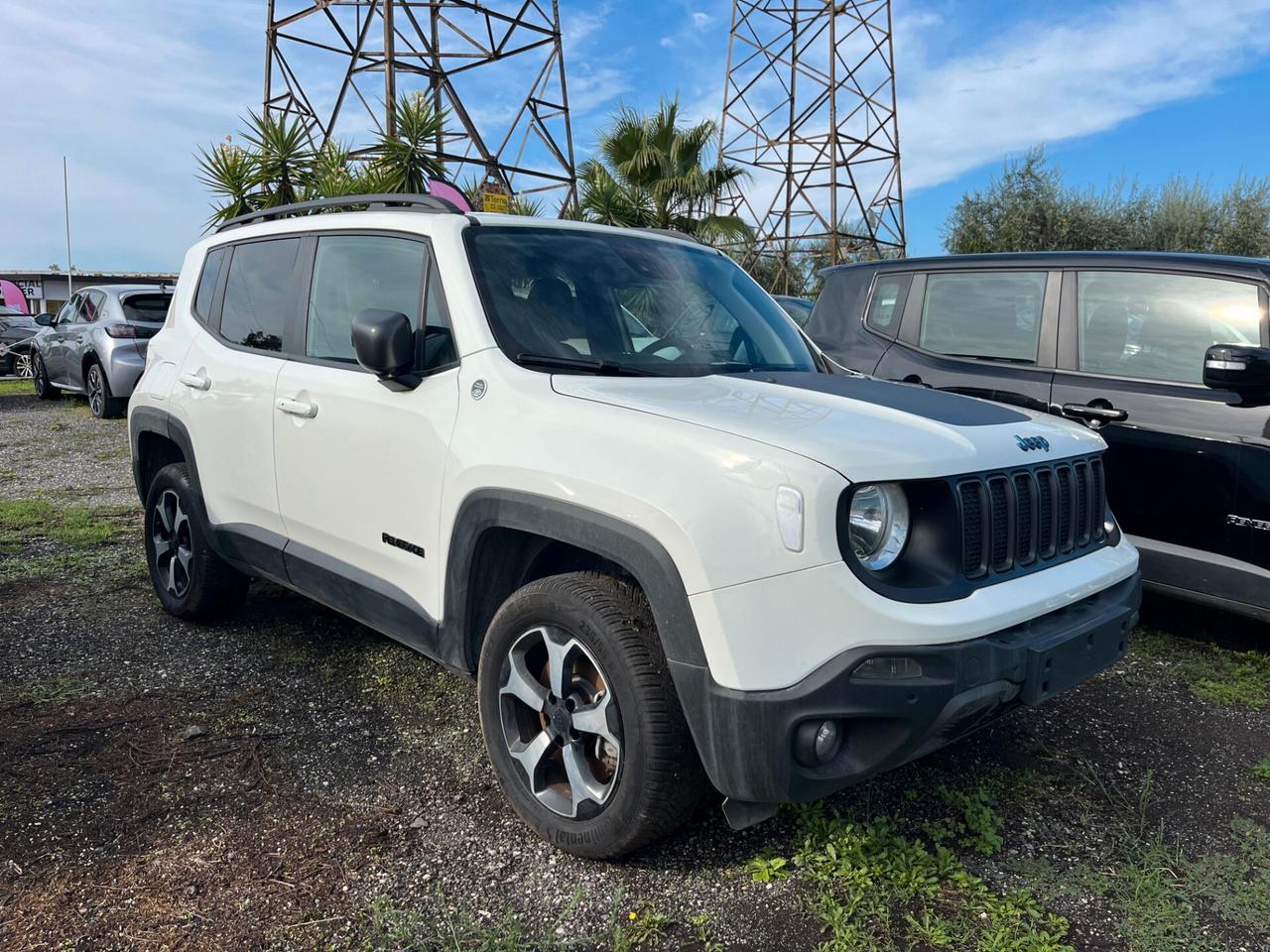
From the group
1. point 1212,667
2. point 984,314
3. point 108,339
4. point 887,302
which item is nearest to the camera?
point 1212,667

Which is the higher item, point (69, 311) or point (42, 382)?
point (69, 311)

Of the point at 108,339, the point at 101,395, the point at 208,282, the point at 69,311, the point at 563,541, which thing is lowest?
the point at 101,395

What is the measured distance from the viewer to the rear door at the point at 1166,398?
4234 mm

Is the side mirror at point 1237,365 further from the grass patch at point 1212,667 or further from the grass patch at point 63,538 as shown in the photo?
the grass patch at point 63,538

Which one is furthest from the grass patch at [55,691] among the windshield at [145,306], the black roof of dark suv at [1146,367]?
the windshield at [145,306]

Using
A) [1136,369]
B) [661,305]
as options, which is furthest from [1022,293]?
[661,305]

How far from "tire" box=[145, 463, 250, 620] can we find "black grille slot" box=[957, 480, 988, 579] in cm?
325

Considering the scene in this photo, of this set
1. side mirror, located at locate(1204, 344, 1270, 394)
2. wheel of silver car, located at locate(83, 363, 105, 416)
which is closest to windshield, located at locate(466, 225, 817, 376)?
side mirror, located at locate(1204, 344, 1270, 394)

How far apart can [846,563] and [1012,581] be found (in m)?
0.61

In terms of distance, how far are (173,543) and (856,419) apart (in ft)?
11.4

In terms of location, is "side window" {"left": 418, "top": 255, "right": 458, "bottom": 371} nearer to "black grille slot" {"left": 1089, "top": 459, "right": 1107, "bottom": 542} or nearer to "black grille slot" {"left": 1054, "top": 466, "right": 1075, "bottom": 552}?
"black grille slot" {"left": 1054, "top": 466, "right": 1075, "bottom": 552}

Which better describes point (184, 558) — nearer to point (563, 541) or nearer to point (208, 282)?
point (208, 282)

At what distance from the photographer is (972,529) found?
98.8 inches

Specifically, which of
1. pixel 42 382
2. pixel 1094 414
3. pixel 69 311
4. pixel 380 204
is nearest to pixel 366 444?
pixel 380 204
